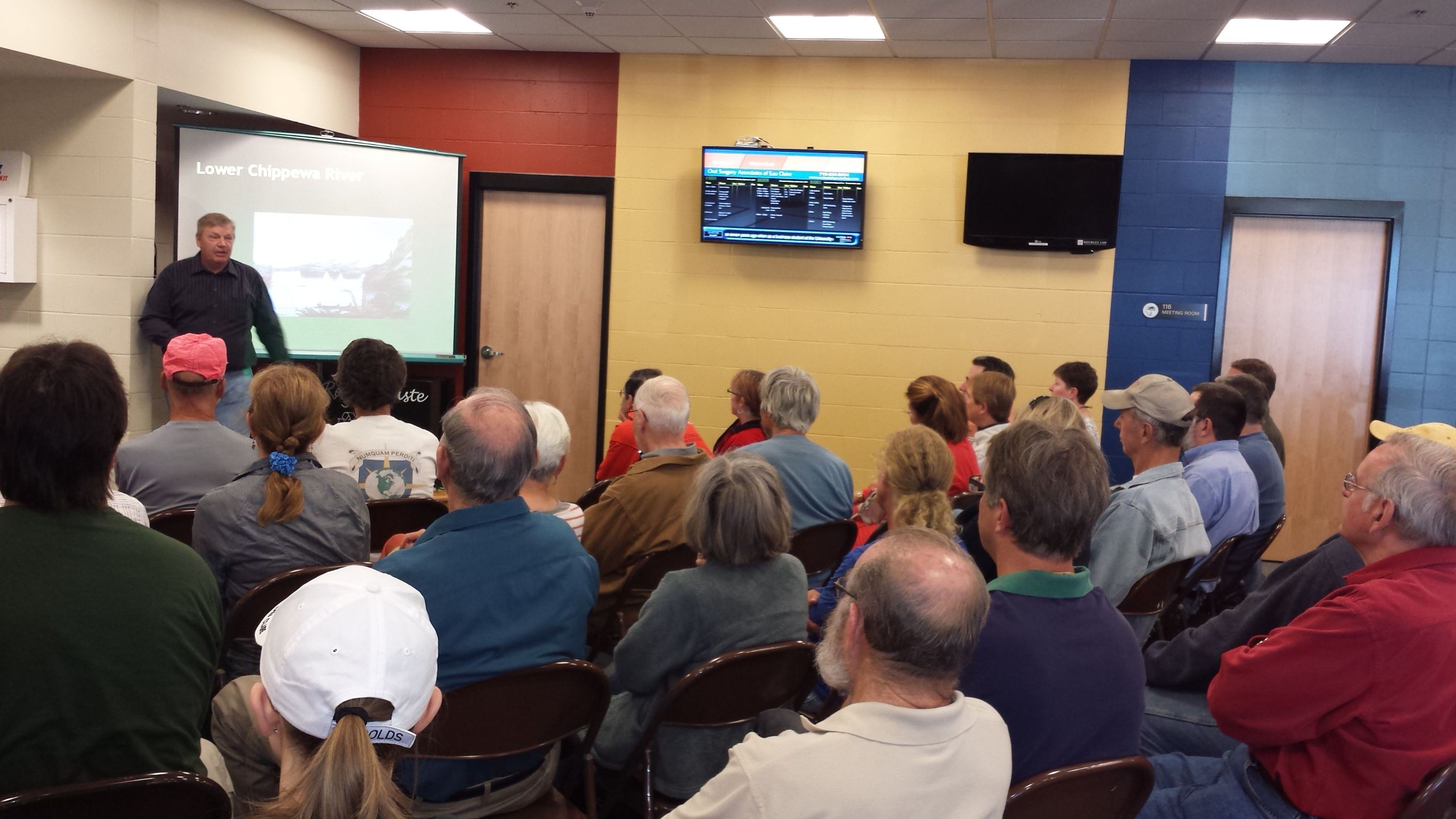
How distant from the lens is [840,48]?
21.6 feet

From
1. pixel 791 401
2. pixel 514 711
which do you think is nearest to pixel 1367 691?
pixel 514 711

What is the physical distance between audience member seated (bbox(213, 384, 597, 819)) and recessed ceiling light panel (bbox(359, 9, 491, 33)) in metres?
4.71

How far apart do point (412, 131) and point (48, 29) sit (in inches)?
100

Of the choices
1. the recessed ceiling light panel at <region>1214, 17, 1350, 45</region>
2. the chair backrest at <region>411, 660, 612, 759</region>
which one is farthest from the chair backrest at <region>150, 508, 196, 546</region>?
the recessed ceiling light panel at <region>1214, 17, 1350, 45</region>

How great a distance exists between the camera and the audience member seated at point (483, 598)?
1982 millimetres

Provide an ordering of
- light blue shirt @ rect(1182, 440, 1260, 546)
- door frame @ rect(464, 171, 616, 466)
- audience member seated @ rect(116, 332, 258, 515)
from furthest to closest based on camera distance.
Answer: door frame @ rect(464, 171, 616, 466) < light blue shirt @ rect(1182, 440, 1260, 546) < audience member seated @ rect(116, 332, 258, 515)

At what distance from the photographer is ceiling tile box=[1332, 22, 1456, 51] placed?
5414 mm

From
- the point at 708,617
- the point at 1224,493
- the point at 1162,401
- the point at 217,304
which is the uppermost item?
the point at 217,304

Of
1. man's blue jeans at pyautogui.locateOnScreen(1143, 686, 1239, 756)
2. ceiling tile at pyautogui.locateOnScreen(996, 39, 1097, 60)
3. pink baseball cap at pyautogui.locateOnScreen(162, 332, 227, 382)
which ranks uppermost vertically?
ceiling tile at pyautogui.locateOnScreen(996, 39, 1097, 60)

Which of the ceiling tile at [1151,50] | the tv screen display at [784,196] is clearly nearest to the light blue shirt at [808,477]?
the tv screen display at [784,196]

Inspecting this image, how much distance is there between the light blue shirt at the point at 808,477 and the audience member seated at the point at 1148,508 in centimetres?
92

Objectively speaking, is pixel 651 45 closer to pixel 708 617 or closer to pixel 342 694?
pixel 708 617

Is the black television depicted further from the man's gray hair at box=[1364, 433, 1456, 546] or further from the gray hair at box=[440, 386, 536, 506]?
the gray hair at box=[440, 386, 536, 506]

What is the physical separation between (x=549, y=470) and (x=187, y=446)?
1.05 meters
